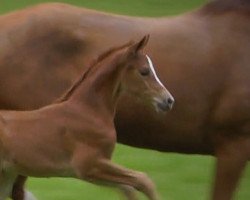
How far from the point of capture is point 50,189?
28.7ft

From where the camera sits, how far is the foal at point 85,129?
6.38 metres

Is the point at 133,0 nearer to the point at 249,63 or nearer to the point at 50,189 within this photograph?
the point at 50,189

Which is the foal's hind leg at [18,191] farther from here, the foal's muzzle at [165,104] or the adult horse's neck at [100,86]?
the foal's muzzle at [165,104]

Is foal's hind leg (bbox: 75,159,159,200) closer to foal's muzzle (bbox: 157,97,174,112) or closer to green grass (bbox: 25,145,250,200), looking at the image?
foal's muzzle (bbox: 157,97,174,112)

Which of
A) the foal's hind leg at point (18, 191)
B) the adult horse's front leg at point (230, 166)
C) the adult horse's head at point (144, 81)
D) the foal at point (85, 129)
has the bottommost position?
the foal's hind leg at point (18, 191)

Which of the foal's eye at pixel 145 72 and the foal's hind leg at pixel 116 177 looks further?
the foal's eye at pixel 145 72

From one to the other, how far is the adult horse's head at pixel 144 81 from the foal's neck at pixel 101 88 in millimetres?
76

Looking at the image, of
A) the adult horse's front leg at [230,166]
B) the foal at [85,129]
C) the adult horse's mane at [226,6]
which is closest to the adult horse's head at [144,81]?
the foal at [85,129]

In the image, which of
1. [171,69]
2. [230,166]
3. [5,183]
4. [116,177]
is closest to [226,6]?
[171,69]

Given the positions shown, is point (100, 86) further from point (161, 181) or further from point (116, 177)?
point (161, 181)

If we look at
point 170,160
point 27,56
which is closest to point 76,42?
point 27,56

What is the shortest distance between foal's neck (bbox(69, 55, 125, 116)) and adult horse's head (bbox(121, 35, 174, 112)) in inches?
3.0

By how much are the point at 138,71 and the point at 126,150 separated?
3.62 meters

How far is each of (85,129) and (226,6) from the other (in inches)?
61.7
